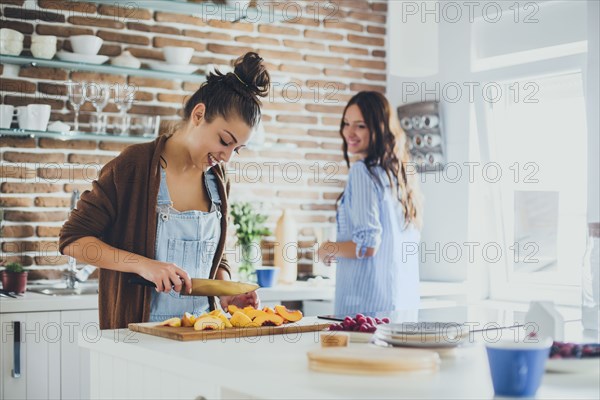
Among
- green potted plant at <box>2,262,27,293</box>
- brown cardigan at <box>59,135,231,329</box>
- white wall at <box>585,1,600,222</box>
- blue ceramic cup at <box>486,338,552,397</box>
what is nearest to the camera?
blue ceramic cup at <box>486,338,552,397</box>

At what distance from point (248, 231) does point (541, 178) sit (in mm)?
1745

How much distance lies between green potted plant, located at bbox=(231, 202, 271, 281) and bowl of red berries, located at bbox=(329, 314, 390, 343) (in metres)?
2.41

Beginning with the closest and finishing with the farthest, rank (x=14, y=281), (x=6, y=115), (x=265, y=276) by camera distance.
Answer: (x=14, y=281)
(x=6, y=115)
(x=265, y=276)

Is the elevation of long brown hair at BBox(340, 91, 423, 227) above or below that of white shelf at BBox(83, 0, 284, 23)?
below

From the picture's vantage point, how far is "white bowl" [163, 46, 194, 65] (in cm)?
457

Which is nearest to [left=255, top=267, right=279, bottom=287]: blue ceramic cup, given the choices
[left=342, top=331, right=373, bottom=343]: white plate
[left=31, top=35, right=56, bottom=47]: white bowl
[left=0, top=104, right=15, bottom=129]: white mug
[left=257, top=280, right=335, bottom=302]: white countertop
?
[left=257, top=280, right=335, bottom=302]: white countertop

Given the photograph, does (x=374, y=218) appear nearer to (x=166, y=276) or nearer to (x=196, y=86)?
(x=166, y=276)

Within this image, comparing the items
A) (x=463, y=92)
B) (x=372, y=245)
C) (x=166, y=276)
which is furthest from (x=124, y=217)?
(x=463, y=92)

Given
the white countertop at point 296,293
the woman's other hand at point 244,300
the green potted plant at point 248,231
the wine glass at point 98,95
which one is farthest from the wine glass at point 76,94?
the woman's other hand at point 244,300

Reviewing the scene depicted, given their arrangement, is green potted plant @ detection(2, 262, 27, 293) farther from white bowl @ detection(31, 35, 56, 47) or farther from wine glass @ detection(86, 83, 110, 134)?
white bowl @ detection(31, 35, 56, 47)

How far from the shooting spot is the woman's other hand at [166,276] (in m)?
2.52

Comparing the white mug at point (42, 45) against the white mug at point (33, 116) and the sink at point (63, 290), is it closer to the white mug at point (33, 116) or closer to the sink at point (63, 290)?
the white mug at point (33, 116)

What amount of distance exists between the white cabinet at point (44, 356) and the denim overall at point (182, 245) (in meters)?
0.96

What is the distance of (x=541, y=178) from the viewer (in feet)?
16.2
